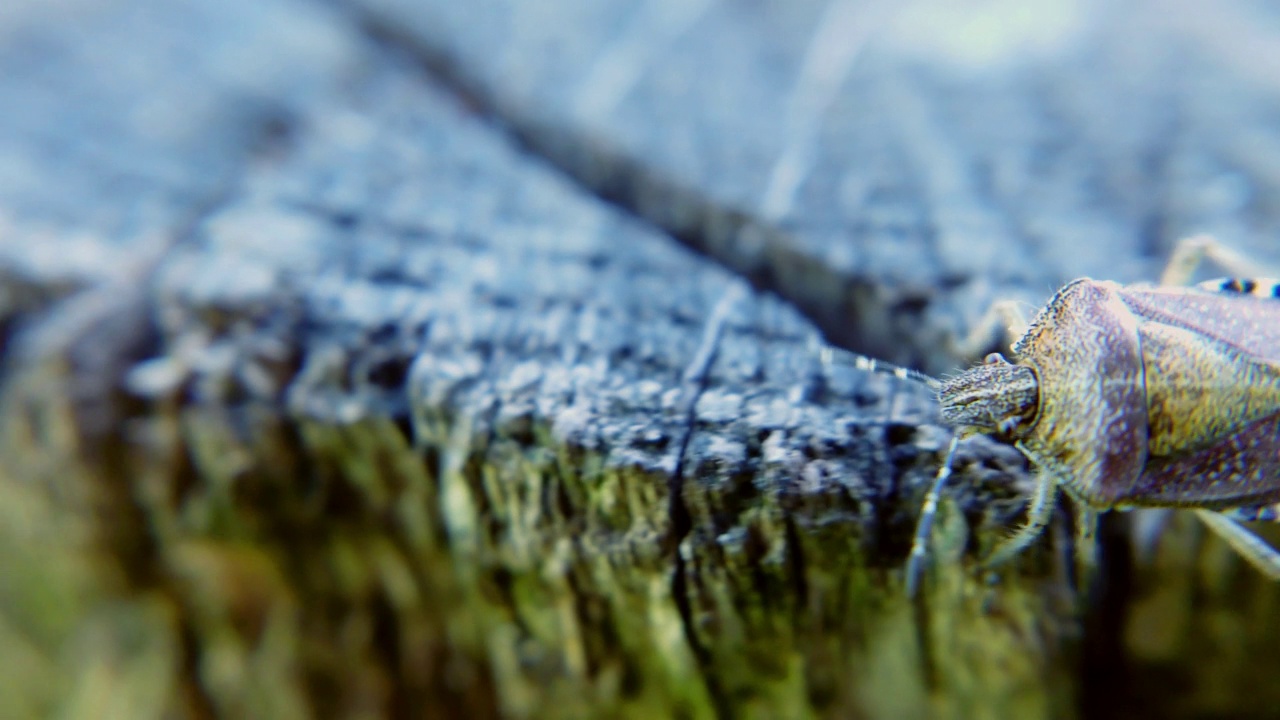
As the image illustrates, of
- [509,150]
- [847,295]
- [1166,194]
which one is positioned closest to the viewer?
[847,295]

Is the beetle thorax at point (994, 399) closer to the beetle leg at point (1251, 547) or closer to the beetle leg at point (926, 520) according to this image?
the beetle leg at point (926, 520)

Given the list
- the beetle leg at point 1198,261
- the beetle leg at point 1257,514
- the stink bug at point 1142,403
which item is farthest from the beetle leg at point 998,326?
the beetle leg at point 1257,514

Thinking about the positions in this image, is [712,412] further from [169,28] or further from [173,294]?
[169,28]

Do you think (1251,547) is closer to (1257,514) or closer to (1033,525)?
(1257,514)

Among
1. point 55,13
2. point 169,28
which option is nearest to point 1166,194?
point 169,28

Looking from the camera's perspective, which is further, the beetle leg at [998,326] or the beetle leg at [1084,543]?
the beetle leg at [998,326]

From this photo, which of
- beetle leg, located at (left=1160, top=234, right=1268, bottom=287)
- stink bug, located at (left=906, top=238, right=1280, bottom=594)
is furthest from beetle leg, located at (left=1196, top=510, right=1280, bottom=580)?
beetle leg, located at (left=1160, top=234, right=1268, bottom=287)

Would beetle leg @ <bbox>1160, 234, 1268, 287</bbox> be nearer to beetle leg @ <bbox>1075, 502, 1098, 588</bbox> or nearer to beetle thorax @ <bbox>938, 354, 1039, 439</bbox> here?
beetle thorax @ <bbox>938, 354, 1039, 439</bbox>
